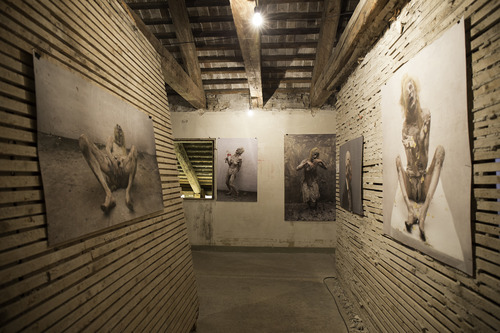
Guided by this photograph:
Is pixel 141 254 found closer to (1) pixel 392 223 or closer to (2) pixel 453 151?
(1) pixel 392 223

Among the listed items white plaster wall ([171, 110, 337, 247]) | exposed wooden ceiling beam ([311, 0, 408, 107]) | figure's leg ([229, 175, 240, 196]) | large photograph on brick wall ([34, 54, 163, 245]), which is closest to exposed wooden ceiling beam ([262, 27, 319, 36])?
exposed wooden ceiling beam ([311, 0, 408, 107])

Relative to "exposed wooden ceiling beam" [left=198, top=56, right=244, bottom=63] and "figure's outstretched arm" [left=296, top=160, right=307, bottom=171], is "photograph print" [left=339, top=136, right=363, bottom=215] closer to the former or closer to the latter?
"figure's outstretched arm" [left=296, top=160, right=307, bottom=171]

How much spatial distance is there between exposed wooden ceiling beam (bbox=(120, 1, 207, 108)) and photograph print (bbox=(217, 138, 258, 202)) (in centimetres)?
133

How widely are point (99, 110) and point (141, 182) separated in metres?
0.81

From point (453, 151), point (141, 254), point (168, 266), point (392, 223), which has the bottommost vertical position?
point (168, 266)

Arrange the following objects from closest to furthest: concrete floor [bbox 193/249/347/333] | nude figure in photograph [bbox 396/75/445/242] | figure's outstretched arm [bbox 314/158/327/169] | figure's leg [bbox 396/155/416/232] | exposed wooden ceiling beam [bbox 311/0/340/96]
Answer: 1. nude figure in photograph [bbox 396/75/445/242]
2. figure's leg [bbox 396/155/416/232]
3. concrete floor [bbox 193/249/347/333]
4. exposed wooden ceiling beam [bbox 311/0/340/96]
5. figure's outstretched arm [bbox 314/158/327/169]

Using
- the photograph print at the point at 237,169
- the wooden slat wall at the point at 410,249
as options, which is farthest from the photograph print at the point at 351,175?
the photograph print at the point at 237,169

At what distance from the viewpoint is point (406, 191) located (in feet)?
6.86

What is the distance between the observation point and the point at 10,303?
1049 millimetres

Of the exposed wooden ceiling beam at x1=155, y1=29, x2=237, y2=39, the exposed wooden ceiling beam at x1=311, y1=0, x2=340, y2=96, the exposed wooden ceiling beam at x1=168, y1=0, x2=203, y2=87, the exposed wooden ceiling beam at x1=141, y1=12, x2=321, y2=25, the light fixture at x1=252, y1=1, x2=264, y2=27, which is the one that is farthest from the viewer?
the exposed wooden ceiling beam at x1=155, y1=29, x2=237, y2=39

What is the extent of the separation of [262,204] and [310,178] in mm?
1522

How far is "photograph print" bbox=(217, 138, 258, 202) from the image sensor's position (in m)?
6.03

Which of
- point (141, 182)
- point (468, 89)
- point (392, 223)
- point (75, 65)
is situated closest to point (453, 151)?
point (468, 89)

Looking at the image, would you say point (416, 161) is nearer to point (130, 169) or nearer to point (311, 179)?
point (130, 169)
